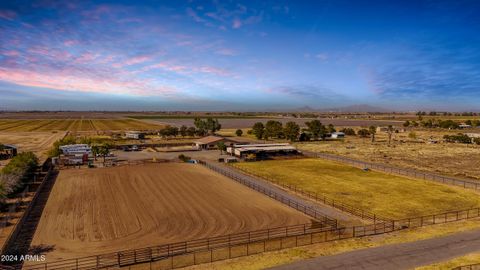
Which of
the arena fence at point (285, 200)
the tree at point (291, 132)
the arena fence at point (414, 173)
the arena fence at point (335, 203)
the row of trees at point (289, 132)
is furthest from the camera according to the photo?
the row of trees at point (289, 132)

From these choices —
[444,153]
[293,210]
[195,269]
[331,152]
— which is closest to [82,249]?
[195,269]

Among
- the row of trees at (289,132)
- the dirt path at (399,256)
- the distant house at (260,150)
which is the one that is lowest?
the dirt path at (399,256)

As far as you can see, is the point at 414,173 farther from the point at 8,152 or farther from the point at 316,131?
the point at 8,152

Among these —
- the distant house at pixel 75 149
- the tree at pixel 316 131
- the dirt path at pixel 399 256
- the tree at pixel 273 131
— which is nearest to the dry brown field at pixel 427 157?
the tree at pixel 273 131

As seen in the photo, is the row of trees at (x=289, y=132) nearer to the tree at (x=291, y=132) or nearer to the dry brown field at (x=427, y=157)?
the tree at (x=291, y=132)

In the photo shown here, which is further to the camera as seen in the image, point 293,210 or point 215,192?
point 215,192

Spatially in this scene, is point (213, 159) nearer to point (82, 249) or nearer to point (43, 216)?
point (43, 216)
